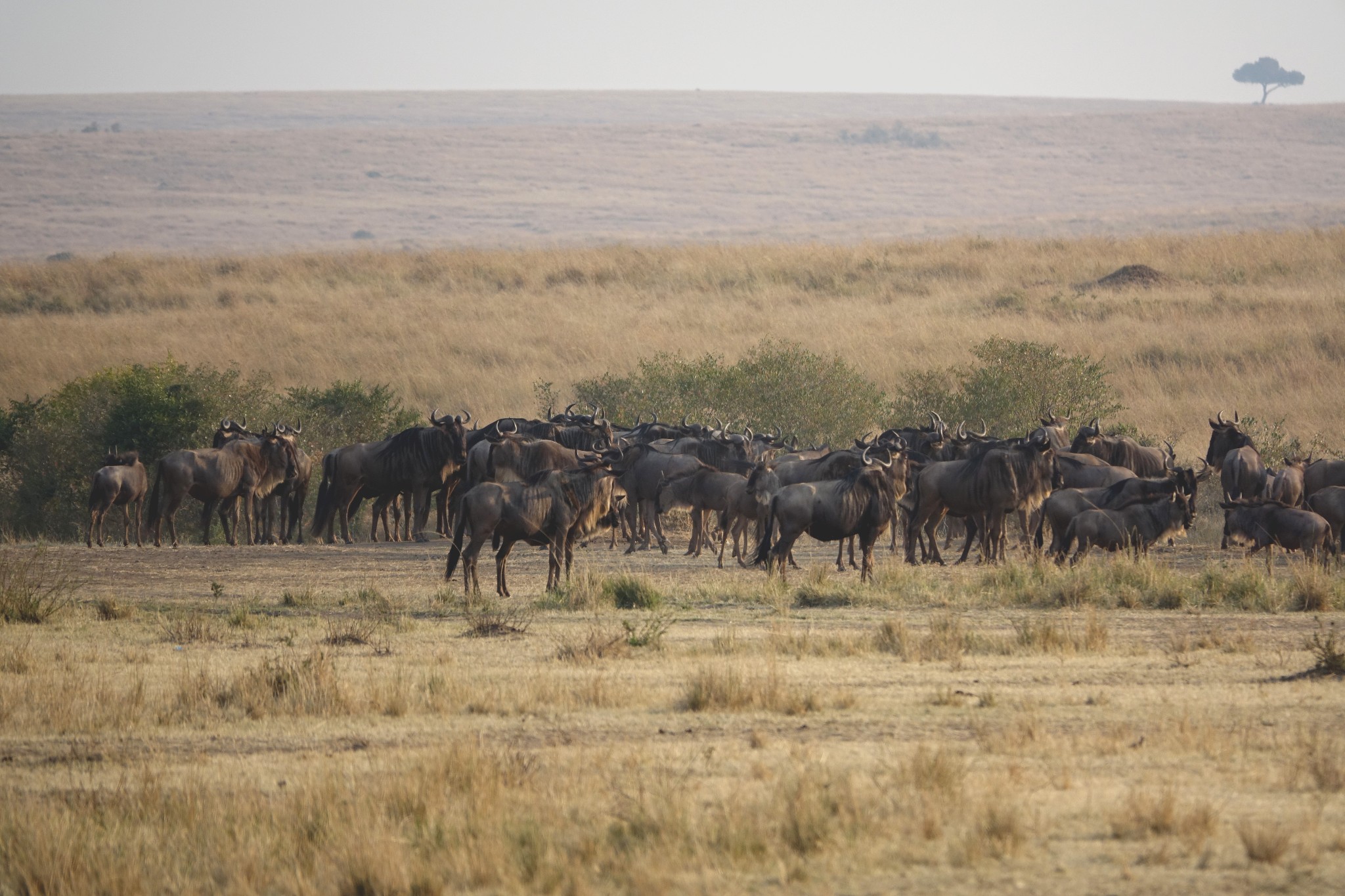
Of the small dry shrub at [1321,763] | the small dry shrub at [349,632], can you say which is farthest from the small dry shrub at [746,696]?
the small dry shrub at [349,632]

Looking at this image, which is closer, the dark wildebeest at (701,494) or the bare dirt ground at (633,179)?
the dark wildebeest at (701,494)

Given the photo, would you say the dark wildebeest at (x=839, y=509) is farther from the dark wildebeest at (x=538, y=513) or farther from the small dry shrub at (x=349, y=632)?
the small dry shrub at (x=349, y=632)

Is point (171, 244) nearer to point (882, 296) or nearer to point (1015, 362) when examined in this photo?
point (882, 296)

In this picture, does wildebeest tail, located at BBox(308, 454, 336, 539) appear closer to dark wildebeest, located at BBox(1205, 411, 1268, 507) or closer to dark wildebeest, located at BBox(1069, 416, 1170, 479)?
dark wildebeest, located at BBox(1069, 416, 1170, 479)

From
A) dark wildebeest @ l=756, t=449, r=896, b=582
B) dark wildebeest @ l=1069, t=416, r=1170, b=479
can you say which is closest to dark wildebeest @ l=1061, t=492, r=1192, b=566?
dark wildebeest @ l=756, t=449, r=896, b=582

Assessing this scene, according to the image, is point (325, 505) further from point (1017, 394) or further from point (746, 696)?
point (746, 696)

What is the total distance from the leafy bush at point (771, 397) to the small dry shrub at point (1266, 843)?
62.6 feet

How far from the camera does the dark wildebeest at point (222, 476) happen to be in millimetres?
18750

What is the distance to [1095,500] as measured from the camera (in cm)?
1519

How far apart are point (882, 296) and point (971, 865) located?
117 ft

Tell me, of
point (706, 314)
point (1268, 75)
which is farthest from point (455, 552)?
point (1268, 75)

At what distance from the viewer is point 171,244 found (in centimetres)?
8425

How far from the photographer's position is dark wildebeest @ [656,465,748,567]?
1644 centimetres

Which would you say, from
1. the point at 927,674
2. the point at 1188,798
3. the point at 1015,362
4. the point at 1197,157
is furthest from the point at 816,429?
the point at 1197,157
